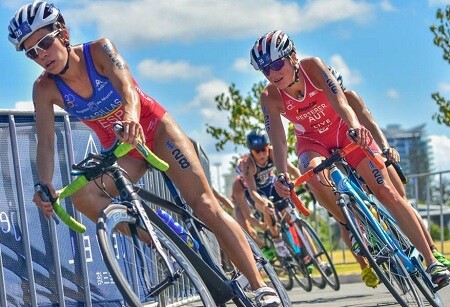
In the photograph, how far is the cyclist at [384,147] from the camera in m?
9.39

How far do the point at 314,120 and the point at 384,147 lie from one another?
2.13 feet

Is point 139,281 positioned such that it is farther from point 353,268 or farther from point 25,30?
point 353,268

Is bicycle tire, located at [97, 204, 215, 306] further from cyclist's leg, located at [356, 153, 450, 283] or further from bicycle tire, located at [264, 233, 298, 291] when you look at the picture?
bicycle tire, located at [264, 233, 298, 291]

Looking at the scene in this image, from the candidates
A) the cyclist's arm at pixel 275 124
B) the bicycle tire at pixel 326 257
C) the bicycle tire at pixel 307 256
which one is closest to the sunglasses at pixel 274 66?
the cyclist's arm at pixel 275 124

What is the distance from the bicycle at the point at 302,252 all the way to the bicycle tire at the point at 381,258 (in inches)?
211

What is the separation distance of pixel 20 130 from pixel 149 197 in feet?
7.52

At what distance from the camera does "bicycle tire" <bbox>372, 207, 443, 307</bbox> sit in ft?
28.5

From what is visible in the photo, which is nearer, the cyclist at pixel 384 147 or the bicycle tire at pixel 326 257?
the cyclist at pixel 384 147

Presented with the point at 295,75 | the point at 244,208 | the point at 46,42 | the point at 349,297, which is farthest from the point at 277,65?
the point at 244,208

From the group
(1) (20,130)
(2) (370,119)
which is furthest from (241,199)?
(1) (20,130)

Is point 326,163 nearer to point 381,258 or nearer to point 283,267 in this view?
point 381,258

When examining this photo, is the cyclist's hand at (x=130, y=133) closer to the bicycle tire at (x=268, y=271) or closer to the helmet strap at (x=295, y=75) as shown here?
the bicycle tire at (x=268, y=271)

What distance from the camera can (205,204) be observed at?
7.42 meters

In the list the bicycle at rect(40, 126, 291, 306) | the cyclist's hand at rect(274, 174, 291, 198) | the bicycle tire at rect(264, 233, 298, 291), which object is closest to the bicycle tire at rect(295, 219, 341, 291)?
the bicycle tire at rect(264, 233, 298, 291)
